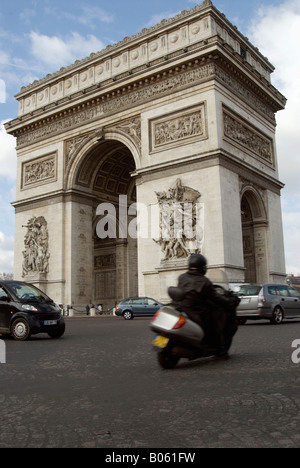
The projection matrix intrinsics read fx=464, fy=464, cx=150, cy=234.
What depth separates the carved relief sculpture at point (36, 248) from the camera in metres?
27.8

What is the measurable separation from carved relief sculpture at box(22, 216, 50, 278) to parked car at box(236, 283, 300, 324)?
1638 centimetres

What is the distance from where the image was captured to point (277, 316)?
535 inches

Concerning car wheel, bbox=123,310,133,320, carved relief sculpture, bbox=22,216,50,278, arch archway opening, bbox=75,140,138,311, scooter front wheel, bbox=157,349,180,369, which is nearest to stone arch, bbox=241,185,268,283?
car wheel, bbox=123,310,133,320

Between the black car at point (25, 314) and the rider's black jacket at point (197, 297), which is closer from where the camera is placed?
the rider's black jacket at point (197, 297)

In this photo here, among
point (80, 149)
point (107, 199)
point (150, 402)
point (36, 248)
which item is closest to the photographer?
point (150, 402)

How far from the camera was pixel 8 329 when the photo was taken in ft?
33.5

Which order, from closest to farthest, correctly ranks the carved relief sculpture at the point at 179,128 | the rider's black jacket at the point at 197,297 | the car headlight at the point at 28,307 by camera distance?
the rider's black jacket at the point at 197,297 < the car headlight at the point at 28,307 < the carved relief sculpture at the point at 179,128

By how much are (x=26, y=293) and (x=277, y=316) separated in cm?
727

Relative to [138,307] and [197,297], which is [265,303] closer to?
[197,297]

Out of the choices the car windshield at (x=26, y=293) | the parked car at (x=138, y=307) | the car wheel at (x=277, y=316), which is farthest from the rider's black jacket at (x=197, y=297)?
the parked car at (x=138, y=307)

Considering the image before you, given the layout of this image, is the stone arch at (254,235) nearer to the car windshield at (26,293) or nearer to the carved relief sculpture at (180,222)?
the carved relief sculpture at (180,222)

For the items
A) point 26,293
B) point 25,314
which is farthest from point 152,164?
point 25,314

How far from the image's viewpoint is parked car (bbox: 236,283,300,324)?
13258mm
